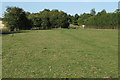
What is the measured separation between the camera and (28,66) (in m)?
7.29

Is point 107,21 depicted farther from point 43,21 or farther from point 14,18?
point 14,18

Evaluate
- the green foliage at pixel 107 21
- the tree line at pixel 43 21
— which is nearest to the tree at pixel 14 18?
the tree line at pixel 43 21

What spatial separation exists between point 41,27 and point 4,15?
97.7 feet

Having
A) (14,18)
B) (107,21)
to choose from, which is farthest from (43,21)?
(107,21)

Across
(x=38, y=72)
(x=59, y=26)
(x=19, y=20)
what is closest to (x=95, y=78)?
(x=38, y=72)

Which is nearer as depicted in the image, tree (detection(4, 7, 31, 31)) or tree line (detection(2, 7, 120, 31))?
tree (detection(4, 7, 31, 31))

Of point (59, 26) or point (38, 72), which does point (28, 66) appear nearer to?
point (38, 72)

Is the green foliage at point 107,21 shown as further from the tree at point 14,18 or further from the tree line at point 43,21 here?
the tree at point 14,18

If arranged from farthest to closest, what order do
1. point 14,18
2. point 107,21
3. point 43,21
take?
point 43,21
point 107,21
point 14,18

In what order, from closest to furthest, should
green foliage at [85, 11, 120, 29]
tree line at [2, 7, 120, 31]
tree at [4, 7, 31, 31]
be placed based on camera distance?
tree at [4, 7, 31, 31] < tree line at [2, 7, 120, 31] < green foliage at [85, 11, 120, 29]

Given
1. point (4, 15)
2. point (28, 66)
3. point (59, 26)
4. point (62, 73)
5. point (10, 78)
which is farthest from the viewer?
point (59, 26)

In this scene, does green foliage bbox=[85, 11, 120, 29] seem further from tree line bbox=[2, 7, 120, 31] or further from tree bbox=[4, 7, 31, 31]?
tree bbox=[4, 7, 31, 31]

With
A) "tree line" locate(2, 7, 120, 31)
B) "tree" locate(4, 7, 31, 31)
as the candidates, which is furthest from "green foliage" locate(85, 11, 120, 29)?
"tree" locate(4, 7, 31, 31)

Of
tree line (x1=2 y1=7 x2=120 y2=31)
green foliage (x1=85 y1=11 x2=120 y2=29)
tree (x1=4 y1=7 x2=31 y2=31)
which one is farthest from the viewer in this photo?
green foliage (x1=85 y1=11 x2=120 y2=29)
